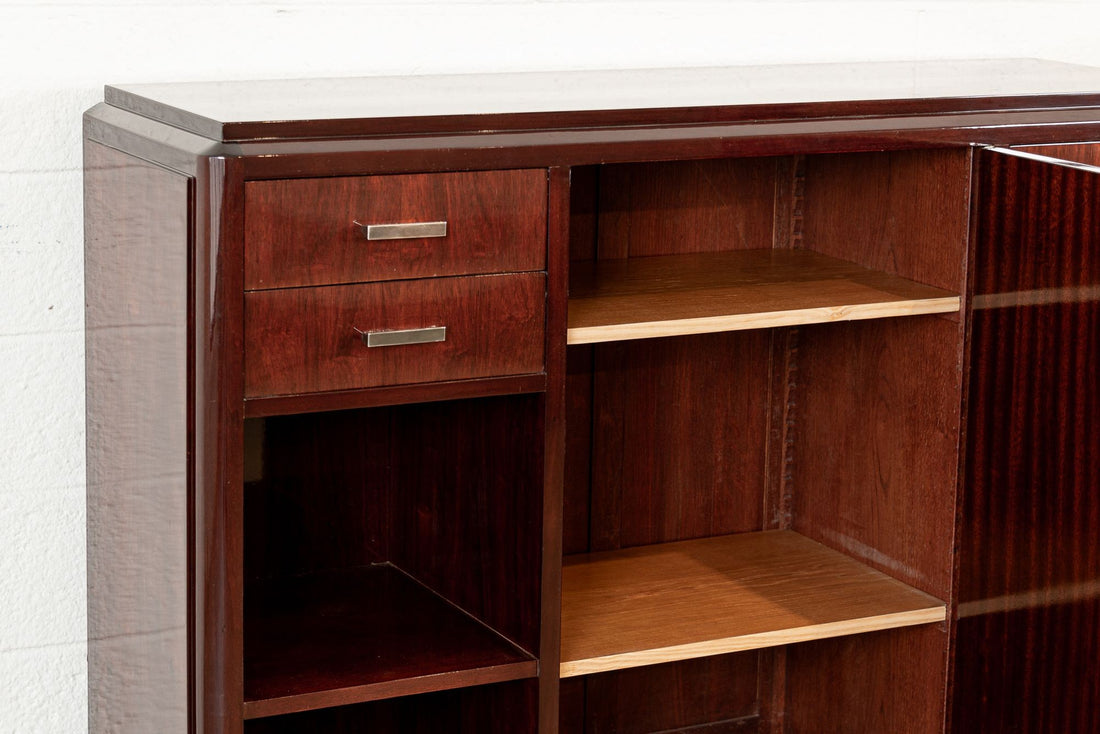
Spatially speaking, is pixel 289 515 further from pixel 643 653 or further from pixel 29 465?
pixel 643 653

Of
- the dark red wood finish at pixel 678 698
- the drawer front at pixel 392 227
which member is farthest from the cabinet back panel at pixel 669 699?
the drawer front at pixel 392 227

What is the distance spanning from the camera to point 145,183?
1803mm

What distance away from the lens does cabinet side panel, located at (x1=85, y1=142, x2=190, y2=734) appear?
1.75 metres

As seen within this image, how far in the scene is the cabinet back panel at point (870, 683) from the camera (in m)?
2.25

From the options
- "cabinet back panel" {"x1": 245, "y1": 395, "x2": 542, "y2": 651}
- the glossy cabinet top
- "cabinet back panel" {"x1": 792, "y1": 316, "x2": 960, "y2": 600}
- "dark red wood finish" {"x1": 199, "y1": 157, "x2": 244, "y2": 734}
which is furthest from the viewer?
"cabinet back panel" {"x1": 792, "y1": 316, "x2": 960, "y2": 600}

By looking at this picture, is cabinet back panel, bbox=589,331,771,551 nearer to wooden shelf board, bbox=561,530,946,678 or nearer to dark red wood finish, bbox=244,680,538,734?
wooden shelf board, bbox=561,530,946,678

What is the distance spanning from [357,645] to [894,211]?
0.97 meters

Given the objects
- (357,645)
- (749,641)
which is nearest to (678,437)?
(749,641)

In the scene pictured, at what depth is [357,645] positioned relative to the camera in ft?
6.46

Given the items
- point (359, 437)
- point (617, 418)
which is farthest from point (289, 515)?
point (617, 418)

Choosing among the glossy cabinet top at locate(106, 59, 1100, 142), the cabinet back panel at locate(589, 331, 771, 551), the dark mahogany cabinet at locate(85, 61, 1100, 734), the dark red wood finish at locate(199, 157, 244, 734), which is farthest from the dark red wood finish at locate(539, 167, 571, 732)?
the cabinet back panel at locate(589, 331, 771, 551)

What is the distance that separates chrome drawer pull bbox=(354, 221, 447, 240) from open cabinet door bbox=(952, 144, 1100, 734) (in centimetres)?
78

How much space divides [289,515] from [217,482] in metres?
0.53

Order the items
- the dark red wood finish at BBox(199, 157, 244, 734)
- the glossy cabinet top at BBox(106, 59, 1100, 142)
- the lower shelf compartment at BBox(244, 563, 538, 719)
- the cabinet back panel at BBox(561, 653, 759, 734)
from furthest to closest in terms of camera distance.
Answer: the cabinet back panel at BBox(561, 653, 759, 734) < the lower shelf compartment at BBox(244, 563, 538, 719) < the glossy cabinet top at BBox(106, 59, 1100, 142) < the dark red wood finish at BBox(199, 157, 244, 734)
